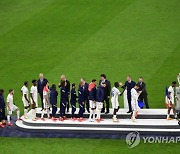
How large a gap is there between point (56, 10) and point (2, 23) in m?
4.38

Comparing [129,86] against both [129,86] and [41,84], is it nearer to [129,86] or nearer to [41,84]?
[129,86]

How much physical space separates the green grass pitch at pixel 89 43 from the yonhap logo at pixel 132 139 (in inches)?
11.6

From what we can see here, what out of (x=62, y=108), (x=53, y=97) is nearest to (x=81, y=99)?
(x=62, y=108)

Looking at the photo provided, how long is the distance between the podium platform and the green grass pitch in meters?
0.74

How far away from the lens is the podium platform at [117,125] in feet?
61.7

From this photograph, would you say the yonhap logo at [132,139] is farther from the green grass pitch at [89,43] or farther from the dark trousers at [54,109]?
the dark trousers at [54,109]

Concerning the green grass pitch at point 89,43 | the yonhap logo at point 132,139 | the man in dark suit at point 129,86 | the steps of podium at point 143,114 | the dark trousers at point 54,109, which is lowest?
the yonhap logo at point 132,139

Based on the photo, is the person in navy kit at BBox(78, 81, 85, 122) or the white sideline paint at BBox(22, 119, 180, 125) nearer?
the white sideline paint at BBox(22, 119, 180, 125)

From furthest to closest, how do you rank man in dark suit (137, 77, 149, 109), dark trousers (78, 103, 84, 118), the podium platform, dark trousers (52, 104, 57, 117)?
man in dark suit (137, 77, 149, 109)
dark trousers (52, 104, 57, 117)
dark trousers (78, 103, 84, 118)
the podium platform

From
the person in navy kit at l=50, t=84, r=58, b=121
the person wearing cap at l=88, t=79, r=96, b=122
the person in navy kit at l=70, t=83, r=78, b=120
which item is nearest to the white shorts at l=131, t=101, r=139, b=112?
the person wearing cap at l=88, t=79, r=96, b=122

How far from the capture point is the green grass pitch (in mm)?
24953

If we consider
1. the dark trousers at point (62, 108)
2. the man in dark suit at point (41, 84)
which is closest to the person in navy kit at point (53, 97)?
the dark trousers at point (62, 108)

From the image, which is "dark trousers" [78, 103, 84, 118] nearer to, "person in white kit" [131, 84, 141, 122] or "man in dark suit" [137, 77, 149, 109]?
"person in white kit" [131, 84, 141, 122]

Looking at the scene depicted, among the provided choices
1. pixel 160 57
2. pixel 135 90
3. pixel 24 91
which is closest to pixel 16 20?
pixel 160 57
